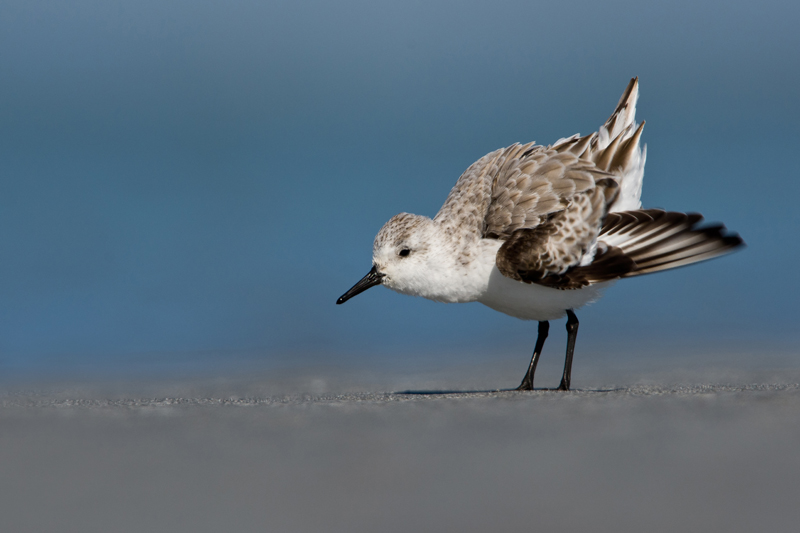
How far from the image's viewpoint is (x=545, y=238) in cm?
690

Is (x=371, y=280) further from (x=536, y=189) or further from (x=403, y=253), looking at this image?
(x=536, y=189)

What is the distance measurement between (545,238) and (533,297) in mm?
597

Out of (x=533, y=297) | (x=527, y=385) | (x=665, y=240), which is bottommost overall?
(x=527, y=385)

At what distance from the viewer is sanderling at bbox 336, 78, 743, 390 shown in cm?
680

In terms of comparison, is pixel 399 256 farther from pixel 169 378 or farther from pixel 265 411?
pixel 169 378

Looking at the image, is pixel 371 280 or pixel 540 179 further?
pixel 371 280

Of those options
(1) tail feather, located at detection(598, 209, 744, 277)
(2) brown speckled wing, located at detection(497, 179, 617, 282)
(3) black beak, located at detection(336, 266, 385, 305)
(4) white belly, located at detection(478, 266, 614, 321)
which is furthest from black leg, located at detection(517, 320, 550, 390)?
(3) black beak, located at detection(336, 266, 385, 305)

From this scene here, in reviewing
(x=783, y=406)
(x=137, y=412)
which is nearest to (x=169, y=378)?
(x=137, y=412)

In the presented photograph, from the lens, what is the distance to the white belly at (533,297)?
710 centimetres

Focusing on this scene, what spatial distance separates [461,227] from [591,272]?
1326 millimetres

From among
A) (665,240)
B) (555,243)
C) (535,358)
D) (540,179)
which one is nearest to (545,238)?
(555,243)

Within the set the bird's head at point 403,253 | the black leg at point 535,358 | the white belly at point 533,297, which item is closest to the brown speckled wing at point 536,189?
the white belly at point 533,297

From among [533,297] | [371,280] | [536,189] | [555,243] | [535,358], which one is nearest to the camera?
[555,243]

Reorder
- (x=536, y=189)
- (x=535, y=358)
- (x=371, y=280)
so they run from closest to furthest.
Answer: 1. (x=536, y=189)
2. (x=371, y=280)
3. (x=535, y=358)
